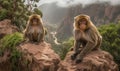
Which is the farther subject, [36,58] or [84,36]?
[36,58]

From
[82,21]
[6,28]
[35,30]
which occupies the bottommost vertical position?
[6,28]

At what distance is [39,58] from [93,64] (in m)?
4.23

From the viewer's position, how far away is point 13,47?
1597cm

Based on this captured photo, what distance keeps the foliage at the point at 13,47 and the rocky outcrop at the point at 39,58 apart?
669 mm

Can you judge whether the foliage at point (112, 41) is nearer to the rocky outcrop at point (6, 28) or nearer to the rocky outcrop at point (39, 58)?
the rocky outcrop at point (6, 28)

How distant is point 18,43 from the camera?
15867 mm

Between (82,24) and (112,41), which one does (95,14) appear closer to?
(112,41)

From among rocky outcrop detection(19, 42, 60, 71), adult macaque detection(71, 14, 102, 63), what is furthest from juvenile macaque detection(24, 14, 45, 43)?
adult macaque detection(71, 14, 102, 63)

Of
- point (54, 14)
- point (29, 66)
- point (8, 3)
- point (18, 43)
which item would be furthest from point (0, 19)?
point (54, 14)

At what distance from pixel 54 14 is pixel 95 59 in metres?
151

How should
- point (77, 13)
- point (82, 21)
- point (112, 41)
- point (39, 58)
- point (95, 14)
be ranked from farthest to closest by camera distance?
point (77, 13)
point (95, 14)
point (112, 41)
point (39, 58)
point (82, 21)

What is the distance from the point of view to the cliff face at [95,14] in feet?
333

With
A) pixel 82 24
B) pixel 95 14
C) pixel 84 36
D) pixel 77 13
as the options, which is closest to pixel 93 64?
pixel 84 36

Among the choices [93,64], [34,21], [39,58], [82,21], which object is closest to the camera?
[93,64]
